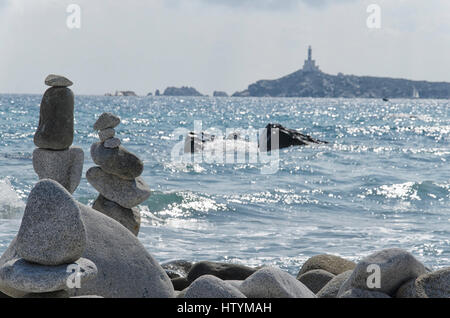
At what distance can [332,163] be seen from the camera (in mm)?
23641

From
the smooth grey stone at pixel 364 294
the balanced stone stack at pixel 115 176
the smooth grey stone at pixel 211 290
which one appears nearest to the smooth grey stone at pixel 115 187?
the balanced stone stack at pixel 115 176

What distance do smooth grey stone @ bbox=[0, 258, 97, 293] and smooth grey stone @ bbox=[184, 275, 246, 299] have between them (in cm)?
78

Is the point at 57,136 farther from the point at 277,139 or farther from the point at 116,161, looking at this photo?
the point at 277,139

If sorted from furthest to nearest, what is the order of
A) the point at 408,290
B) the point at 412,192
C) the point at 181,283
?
1. the point at 412,192
2. the point at 181,283
3. the point at 408,290

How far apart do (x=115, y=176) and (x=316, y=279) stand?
2923mm

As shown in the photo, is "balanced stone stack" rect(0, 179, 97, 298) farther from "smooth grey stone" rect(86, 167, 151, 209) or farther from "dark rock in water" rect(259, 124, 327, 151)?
"dark rock in water" rect(259, 124, 327, 151)

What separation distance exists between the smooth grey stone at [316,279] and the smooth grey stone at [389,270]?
148cm

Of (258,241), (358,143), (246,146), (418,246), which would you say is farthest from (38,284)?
(358,143)

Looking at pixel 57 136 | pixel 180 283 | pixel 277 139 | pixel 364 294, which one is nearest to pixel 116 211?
pixel 57 136

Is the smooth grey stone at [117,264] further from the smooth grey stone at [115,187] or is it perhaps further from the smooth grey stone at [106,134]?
the smooth grey stone at [115,187]

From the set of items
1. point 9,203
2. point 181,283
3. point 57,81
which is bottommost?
point 9,203

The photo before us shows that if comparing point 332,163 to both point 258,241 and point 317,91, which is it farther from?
point 317,91

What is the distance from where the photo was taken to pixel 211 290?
4652 millimetres
